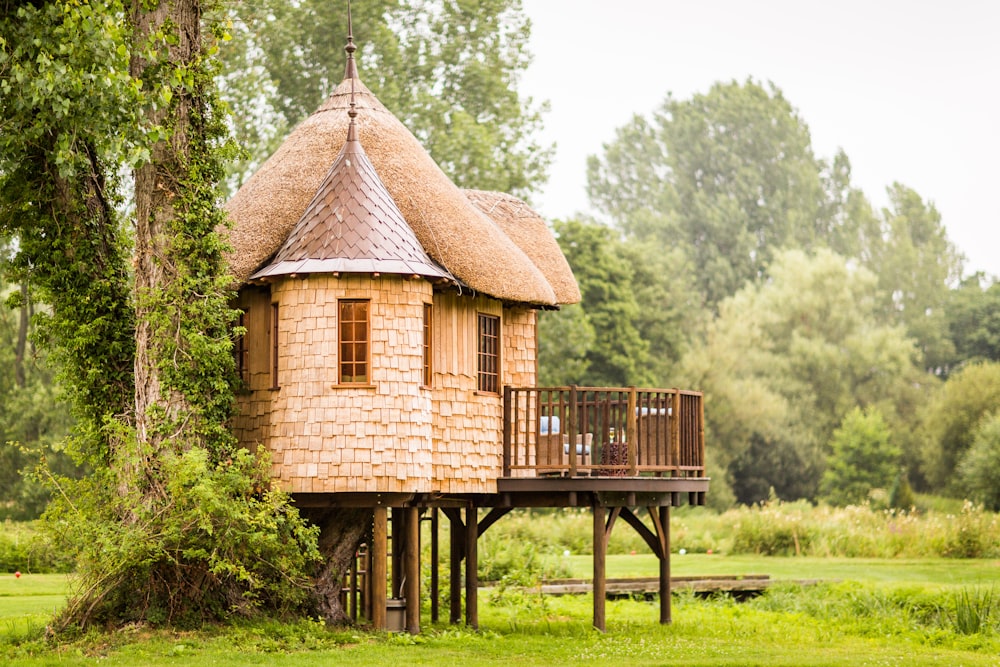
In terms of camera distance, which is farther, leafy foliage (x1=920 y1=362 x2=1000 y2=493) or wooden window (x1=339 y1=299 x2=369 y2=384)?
leafy foliage (x1=920 y1=362 x2=1000 y2=493)

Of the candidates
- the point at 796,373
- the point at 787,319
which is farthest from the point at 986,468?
the point at 787,319

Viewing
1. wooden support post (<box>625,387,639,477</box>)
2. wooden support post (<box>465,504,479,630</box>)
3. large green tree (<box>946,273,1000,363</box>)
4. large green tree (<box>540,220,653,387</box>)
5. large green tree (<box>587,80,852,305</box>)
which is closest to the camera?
wooden support post (<box>625,387,639,477</box>)

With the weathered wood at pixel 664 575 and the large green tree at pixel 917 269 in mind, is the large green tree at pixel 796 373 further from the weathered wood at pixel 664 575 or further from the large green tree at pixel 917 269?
the weathered wood at pixel 664 575

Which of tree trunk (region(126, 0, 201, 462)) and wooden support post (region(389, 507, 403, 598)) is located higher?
tree trunk (region(126, 0, 201, 462))

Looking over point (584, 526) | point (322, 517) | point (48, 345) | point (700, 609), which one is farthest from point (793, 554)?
point (48, 345)

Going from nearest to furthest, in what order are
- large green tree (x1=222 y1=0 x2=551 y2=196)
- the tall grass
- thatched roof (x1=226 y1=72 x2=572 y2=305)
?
thatched roof (x1=226 y1=72 x2=572 y2=305)
the tall grass
large green tree (x1=222 y1=0 x2=551 y2=196)

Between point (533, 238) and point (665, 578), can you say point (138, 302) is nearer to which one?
point (533, 238)

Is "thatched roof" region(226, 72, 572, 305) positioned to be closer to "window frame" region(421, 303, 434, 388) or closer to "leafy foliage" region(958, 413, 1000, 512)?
"window frame" region(421, 303, 434, 388)

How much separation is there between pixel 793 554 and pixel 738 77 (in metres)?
57.4

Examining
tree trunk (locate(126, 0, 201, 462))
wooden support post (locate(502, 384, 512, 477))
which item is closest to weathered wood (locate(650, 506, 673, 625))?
wooden support post (locate(502, 384, 512, 477))

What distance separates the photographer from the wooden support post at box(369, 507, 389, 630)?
63.1ft

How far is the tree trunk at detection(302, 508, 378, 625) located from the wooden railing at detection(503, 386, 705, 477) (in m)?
2.52

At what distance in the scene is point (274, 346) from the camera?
19688 millimetres

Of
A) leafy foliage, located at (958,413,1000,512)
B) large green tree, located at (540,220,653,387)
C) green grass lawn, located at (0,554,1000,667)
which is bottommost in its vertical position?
green grass lawn, located at (0,554,1000,667)
